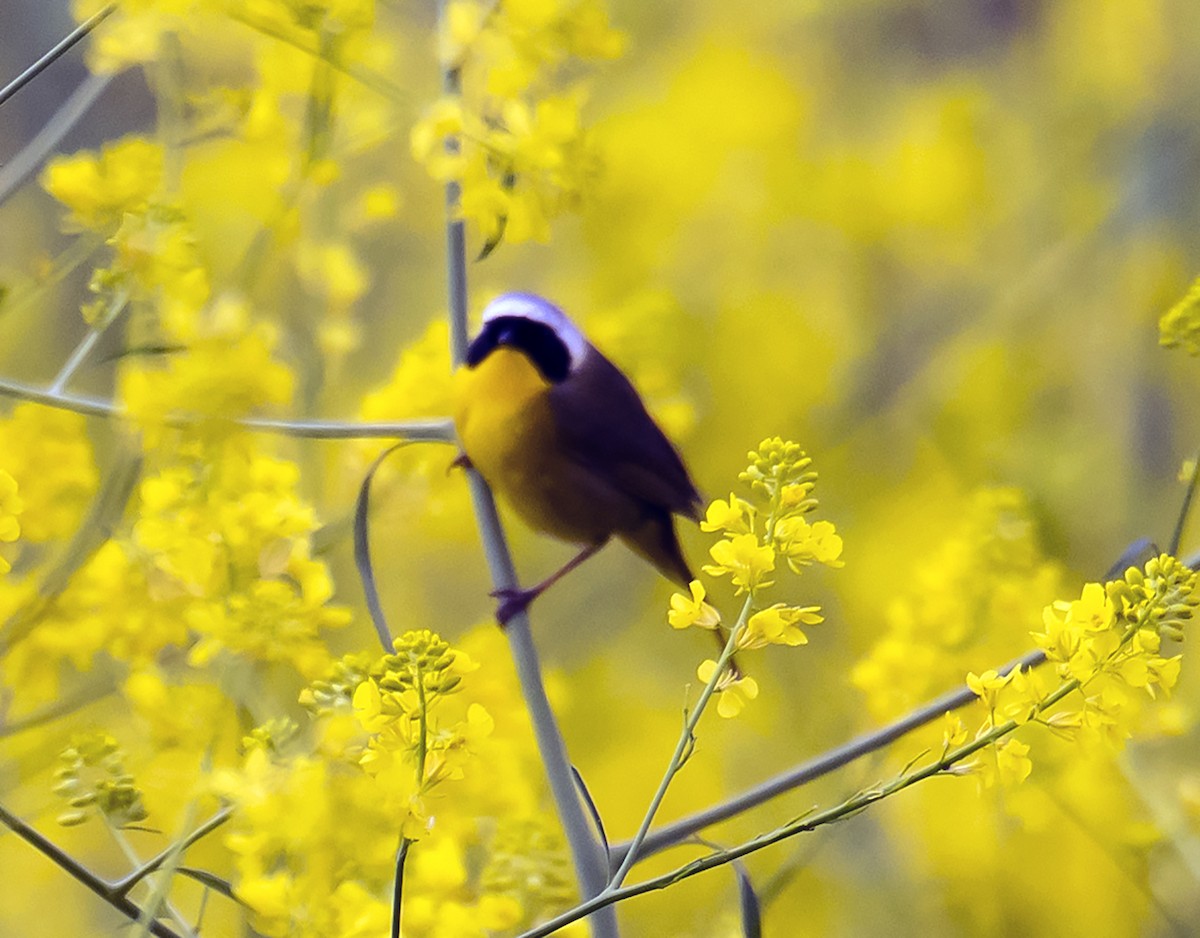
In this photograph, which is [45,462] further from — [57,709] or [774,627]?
[774,627]

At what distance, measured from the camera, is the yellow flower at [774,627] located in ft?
1.30

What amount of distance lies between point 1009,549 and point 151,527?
454 mm

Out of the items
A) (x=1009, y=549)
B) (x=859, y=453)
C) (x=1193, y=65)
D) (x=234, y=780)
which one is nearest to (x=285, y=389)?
(x=234, y=780)

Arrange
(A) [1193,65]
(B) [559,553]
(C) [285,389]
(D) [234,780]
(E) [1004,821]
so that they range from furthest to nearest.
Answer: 1. (A) [1193,65]
2. (B) [559,553]
3. (E) [1004,821]
4. (C) [285,389]
5. (D) [234,780]

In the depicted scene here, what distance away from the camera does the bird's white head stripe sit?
33.1 inches

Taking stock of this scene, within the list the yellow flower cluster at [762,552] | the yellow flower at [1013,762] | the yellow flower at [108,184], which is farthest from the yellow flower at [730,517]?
the yellow flower at [108,184]

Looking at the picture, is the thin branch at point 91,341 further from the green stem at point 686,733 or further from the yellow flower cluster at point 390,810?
the green stem at point 686,733

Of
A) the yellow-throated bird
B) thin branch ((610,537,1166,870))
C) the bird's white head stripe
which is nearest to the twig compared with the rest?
thin branch ((610,537,1166,870))

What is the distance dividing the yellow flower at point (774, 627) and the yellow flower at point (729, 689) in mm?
12

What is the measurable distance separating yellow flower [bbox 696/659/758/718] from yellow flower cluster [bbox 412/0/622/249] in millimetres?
240

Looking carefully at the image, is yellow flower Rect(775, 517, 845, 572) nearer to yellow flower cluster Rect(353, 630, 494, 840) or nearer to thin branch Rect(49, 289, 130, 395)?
yellow flower cluster Rect(353, 630, 494, 840)

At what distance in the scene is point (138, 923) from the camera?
0.42 m

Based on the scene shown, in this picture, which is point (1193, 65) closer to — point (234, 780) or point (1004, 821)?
point (1004, 821)

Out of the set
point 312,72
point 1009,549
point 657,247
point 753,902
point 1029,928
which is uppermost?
point 657,247
